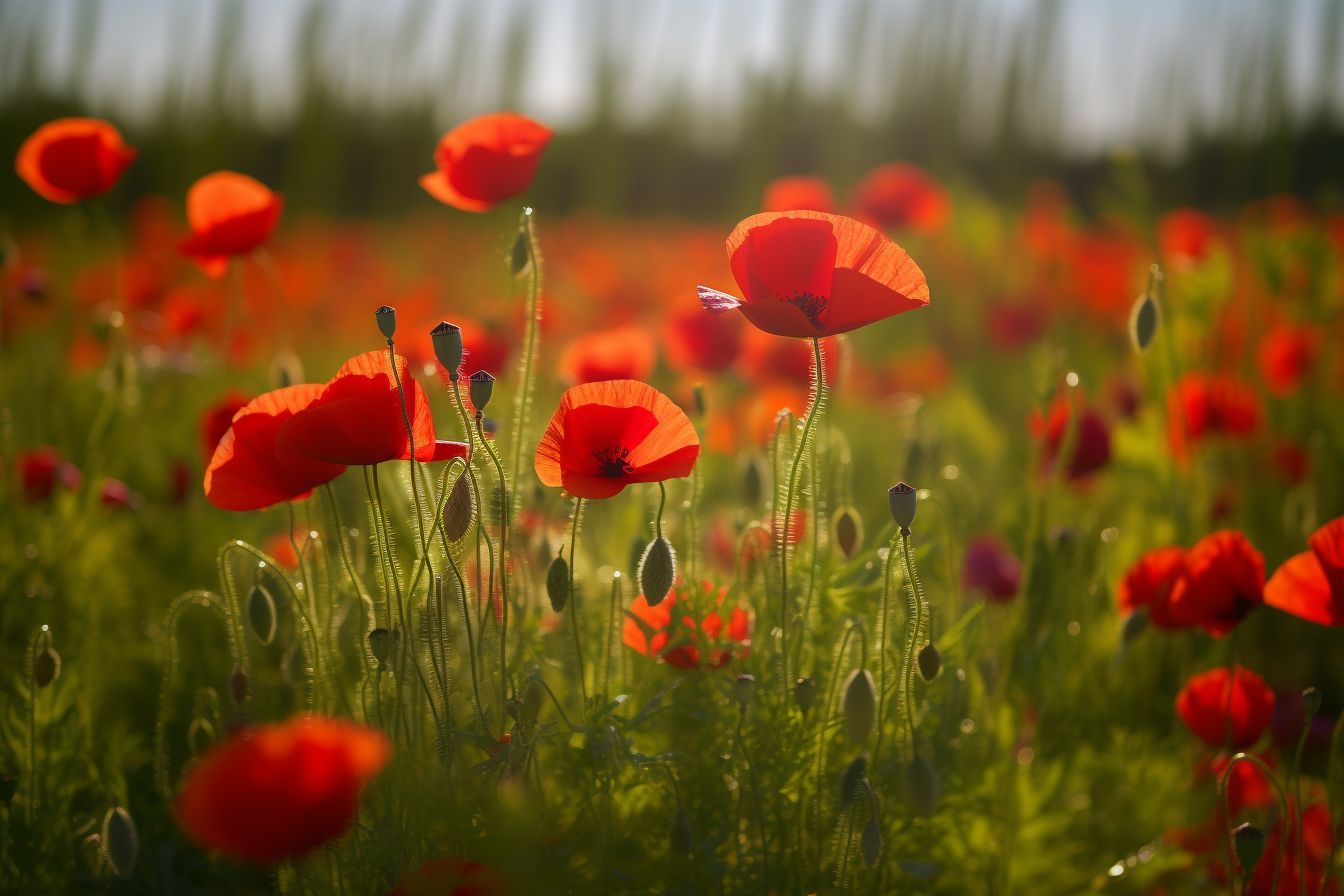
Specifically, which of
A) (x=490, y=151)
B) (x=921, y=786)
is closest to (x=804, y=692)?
(x=921, y=786)

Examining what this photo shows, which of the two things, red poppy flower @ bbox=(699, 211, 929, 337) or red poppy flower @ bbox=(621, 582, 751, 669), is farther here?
red poppy flower @ bbox=(621, 582, 751, 669)

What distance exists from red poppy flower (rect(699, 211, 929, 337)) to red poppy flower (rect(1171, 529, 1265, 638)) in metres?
0.64

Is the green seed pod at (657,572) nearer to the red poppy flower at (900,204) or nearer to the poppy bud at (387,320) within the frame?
the poppy bud at (387,320)

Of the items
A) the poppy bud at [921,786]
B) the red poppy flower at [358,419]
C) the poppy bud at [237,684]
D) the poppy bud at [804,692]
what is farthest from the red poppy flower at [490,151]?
the poppy bud at [921,786]

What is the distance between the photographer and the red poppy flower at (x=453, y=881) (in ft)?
3.40

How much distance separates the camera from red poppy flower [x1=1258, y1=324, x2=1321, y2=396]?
10.1 ft

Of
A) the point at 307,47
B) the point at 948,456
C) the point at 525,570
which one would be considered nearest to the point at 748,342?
the point at 948,456

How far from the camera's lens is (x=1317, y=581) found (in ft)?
4.58

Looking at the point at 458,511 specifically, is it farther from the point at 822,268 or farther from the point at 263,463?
the point at 822,268

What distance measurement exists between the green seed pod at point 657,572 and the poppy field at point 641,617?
13mm

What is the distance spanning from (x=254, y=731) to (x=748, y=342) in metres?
1.70

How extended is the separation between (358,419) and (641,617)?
1.85ft

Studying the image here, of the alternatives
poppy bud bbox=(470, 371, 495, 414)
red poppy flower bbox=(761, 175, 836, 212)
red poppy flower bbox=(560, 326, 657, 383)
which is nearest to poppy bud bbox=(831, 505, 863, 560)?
red poppy flower bbox=(560, 326, 657, 383)

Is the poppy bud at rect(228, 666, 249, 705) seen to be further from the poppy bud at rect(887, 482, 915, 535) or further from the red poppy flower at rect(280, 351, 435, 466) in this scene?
the poppy bud at rect(887, 482, 915, 535)
